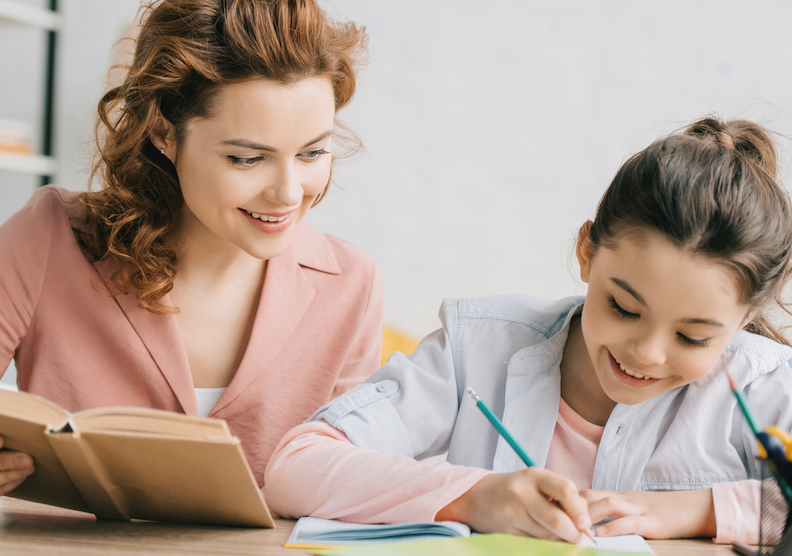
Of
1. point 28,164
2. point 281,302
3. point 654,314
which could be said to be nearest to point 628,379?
point 654,314

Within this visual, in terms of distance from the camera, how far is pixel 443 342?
106cm

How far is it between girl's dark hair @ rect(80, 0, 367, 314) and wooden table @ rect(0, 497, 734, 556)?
1.62 ft

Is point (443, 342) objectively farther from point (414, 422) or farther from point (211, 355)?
point (211, 355)

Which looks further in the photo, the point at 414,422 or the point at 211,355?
the point at 211,355

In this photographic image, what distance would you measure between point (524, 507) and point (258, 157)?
2.22 ft

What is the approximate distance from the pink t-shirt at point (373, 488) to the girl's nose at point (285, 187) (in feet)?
1.33

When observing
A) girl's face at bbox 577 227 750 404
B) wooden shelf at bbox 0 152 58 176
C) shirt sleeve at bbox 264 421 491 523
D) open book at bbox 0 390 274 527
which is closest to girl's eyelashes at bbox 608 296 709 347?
girl's face at bbox 577 227 750 404

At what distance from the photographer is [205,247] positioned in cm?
130

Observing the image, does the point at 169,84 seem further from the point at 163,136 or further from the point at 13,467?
the point at 13,467

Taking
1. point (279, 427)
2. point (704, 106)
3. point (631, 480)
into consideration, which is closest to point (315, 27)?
point (279, 427)

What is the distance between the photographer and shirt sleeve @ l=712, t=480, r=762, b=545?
78 centimetres

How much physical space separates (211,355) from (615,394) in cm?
74

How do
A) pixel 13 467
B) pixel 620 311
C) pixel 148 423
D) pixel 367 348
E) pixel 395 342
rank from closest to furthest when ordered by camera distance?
pixel 148 423
pixel 13 467
pixel 620 311
pixel 367 348
pixel 395 342

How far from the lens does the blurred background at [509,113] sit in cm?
249
